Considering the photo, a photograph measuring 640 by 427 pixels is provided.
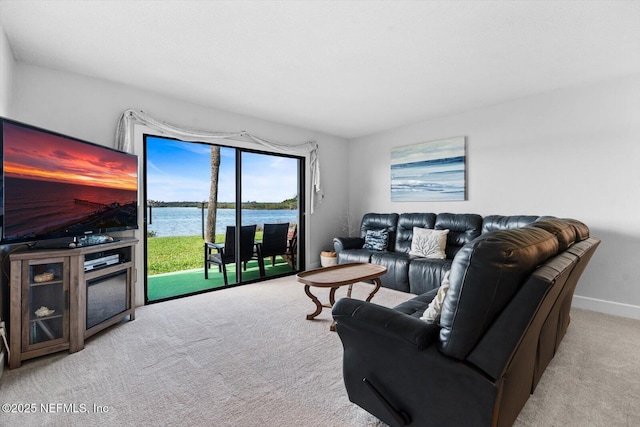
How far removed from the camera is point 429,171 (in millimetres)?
4543

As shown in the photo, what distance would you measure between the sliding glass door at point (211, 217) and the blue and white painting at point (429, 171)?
192 centimetres

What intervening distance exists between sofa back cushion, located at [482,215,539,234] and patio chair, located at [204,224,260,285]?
3.28 m

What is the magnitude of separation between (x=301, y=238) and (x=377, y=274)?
228 cm

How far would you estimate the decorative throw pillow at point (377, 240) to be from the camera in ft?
14.7

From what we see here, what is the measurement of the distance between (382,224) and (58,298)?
403cm

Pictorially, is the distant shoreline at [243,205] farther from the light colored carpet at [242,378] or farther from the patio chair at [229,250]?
the light colored carpet at [242,378]

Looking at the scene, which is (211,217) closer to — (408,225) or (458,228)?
(408,225)

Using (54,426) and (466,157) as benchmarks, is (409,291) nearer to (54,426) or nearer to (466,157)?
(466,157)

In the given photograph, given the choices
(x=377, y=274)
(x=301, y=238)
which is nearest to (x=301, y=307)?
(x=377, y=274)

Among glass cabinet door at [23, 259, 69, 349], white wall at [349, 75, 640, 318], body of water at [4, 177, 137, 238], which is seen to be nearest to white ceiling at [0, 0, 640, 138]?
white wall at [349, 75, 640, 318]

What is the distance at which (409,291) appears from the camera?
379 centimetres

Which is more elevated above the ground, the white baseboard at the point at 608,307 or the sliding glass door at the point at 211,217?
the sliding glass door at the point at 211,217

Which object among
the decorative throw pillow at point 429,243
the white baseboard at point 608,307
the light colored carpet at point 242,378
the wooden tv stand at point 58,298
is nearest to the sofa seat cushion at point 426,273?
the decorative throw pillow at point 429,243

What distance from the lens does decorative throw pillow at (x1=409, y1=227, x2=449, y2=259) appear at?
12.9ft
